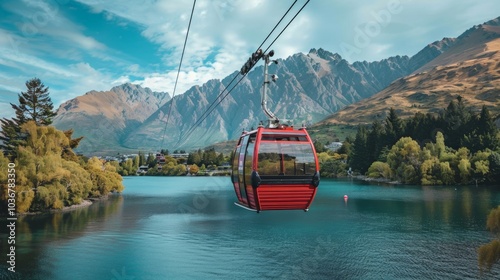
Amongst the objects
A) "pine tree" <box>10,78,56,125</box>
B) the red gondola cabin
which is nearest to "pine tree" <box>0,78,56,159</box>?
"pine tree" <box>10,78,56,125</box>

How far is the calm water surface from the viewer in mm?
37344

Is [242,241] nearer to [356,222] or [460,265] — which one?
[356,222]

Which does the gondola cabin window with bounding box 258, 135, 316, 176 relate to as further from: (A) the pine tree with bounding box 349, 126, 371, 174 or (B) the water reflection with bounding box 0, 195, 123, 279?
(A) the pine tree with bounding box 349, 126, 371, 174

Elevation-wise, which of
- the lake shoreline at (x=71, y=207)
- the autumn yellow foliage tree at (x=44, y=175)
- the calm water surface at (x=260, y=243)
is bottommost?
the calm water surface at (x=260, y=243)

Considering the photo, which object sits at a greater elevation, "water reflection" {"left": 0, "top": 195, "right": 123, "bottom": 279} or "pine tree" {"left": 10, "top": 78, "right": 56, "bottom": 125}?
"pine tree" {"left": 10, "top": 78, "right": 56, "bottom": 125}

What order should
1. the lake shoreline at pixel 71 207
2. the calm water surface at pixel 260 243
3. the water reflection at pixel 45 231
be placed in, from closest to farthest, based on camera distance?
the calm water surface at pixel 260 243 < the water reflection at pixel 45 231 < the lake shoreline at pixel 71 207

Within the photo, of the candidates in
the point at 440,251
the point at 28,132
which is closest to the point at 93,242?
the point at 28,132

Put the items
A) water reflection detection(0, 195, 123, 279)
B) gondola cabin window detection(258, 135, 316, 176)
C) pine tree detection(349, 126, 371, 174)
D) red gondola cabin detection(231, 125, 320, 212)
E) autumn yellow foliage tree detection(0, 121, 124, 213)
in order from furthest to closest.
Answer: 1. pine tree detection(349, 126, 371, 174)
2. autumn yellow foliage tree detection(0, 121, 124, 213)
3. water reflection detection(0, 195, 123, 279)
4. gondola cabin window detection(258, 135, 316, 176)
5. red gondola cabin detection(231, 125, 320, 212)

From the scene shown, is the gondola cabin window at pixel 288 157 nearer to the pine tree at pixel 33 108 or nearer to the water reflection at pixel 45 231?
the water reflection at pixel 45 231

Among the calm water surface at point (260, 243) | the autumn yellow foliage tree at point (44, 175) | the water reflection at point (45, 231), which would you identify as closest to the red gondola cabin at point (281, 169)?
the calm water surface at point (260, 243)

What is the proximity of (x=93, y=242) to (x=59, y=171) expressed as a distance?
23.9 metres

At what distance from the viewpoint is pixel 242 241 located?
49156 millimetres

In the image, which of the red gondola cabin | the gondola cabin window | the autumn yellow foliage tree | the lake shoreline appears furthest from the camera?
the lake shoreline

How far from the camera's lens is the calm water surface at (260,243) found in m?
37.3
